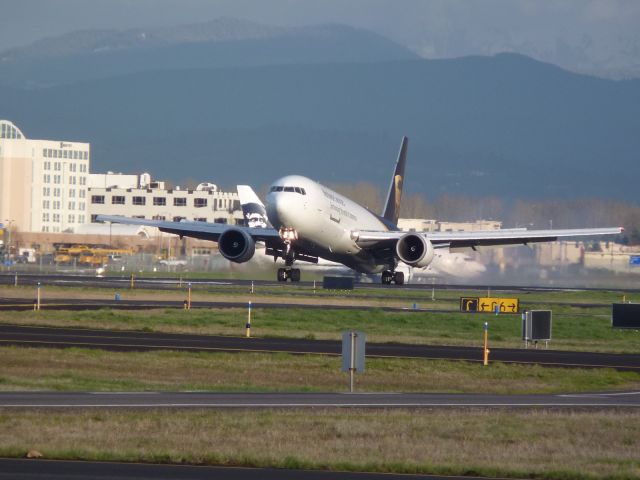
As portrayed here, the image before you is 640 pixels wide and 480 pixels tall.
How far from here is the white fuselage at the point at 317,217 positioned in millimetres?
58281

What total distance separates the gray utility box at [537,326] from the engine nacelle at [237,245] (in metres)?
18.1

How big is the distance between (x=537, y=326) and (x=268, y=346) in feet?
36.7

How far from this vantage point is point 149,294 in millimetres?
71000

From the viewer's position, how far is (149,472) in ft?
59.5

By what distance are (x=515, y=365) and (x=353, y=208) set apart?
85.1 ft

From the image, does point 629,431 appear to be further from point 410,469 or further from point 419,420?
point 410,469

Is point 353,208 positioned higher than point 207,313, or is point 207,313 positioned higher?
point 353,208

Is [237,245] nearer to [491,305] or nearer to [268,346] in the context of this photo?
[491,305]

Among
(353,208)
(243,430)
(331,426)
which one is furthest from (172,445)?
(353,208)

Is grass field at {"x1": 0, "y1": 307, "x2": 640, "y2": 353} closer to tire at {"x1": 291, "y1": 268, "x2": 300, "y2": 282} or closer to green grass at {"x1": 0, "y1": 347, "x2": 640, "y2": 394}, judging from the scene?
tire at {"x1": 291, "y1": 268, "x2": 300, "y2": 282}

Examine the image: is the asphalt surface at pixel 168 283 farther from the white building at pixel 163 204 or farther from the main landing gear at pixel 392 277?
the white building at pixel 163 204

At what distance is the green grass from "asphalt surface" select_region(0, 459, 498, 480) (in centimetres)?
1198

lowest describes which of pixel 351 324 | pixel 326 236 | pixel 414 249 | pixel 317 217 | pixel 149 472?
pixel 149 472

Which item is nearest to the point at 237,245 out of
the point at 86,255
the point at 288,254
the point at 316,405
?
the point at 288,254
